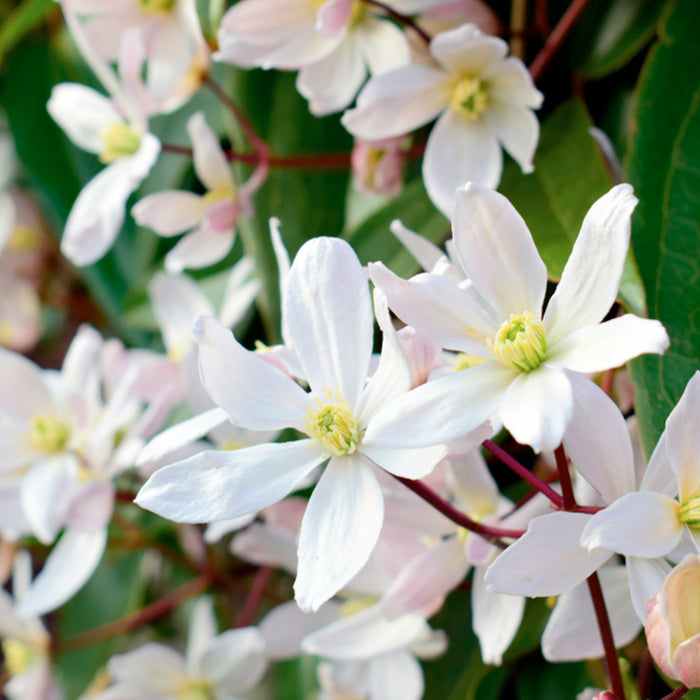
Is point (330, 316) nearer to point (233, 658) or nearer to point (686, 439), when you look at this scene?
point (686, 439)

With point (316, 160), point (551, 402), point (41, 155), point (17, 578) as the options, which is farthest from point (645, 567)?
point (41, 155)

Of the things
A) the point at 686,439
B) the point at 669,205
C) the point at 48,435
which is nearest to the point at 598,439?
the point at 686,439

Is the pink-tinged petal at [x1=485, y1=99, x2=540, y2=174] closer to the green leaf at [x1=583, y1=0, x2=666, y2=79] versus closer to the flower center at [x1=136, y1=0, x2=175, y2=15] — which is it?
the green leaf at [x1=583, y1=0, x2=666, y2=79]

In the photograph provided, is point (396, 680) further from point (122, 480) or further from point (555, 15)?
point (555, 15)

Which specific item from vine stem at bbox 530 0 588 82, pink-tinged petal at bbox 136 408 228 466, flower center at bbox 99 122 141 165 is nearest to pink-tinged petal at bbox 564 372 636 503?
pink-tinged petal at bbox 136 408 228 466

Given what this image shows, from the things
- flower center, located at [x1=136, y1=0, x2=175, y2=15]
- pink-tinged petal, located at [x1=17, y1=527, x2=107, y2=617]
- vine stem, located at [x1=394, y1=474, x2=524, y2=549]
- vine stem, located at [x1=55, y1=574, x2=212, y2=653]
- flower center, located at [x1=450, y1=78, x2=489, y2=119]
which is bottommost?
vine stem, located at [x1=55, y1=574, x2=212, y2=653]
